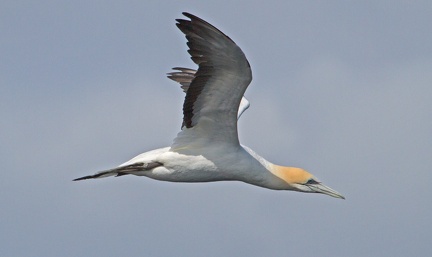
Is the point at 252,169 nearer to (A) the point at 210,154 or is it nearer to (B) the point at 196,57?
(A) the point at 210,154

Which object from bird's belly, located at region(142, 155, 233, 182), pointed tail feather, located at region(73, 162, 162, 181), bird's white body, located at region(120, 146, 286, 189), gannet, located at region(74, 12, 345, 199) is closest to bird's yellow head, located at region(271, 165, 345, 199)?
gannet, located at region(74, 12, 345, 199)

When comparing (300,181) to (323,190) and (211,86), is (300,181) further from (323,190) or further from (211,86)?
(211,86)

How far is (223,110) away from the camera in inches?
658

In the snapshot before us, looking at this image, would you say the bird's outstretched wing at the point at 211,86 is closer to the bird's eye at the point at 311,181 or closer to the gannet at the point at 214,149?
the gannet at the point at 214,149

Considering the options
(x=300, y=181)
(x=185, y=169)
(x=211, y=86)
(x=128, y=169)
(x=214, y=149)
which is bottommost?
(x=128, y=169)

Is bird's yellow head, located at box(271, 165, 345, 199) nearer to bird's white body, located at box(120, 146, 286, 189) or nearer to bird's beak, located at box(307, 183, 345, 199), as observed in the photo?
bird's beak, located at box(307, 183, 345, 199)

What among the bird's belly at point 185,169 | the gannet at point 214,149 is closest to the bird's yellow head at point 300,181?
the gannet at point 214,149

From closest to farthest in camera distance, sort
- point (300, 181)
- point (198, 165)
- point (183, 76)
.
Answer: point (198, 165) → point (300, 181) → point (183, 76)

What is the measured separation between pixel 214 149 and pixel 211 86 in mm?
1447

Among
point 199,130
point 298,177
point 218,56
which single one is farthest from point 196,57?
point 298,177

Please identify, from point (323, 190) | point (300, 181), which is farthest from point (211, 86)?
point (323, 190)

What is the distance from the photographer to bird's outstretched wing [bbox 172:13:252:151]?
15.4m

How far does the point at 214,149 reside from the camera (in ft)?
56.8

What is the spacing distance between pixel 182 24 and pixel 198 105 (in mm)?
1648
